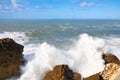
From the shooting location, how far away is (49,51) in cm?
993

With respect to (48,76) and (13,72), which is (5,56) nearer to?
(13,72)

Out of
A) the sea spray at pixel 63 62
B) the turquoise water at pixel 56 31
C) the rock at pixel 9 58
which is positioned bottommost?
the turquoise water at pixel 56 31

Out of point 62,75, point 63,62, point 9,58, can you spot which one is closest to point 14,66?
point 9,58

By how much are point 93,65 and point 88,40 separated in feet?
9.35

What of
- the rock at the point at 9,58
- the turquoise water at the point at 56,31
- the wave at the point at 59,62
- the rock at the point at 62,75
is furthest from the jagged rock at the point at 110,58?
the turquoise water at the point at 56,31

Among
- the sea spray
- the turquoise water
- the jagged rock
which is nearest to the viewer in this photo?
the sea spray

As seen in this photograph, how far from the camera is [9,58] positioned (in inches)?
339

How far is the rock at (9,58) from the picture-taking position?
8445 millimetres

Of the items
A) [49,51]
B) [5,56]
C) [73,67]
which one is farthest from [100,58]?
[5,56]

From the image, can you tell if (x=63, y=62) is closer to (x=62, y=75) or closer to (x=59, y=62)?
(x=59, y=62)

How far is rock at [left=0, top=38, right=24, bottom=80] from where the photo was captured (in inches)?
332

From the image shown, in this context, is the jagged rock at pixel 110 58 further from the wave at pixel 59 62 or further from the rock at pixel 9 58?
the rock at pixel 9 58

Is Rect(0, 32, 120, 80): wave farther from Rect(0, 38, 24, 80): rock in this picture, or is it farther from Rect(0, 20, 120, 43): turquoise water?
Rect(0, 20, 120, 43): turquoise water

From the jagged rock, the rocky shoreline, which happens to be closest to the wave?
the jagged rock
